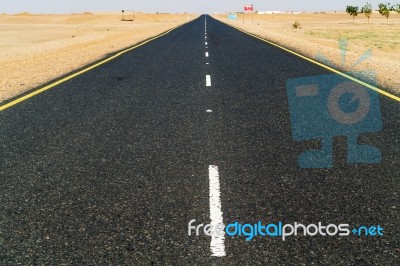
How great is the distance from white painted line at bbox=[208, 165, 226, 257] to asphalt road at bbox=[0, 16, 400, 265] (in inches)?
1.7

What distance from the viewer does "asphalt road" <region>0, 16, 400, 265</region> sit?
125 inches

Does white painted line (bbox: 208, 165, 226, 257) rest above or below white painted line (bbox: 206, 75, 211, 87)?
below

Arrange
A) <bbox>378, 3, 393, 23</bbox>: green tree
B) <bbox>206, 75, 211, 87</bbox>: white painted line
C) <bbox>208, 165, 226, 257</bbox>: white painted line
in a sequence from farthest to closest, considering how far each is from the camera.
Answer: <bbox>378, 3, 393, 23</bbox>: green tree → <bbox>206, 75, 211, 87</bbox>: white painted line → <bbox>208, 165, 226, 257</bbox>: white painted line

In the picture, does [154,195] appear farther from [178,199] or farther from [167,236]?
[167,236]

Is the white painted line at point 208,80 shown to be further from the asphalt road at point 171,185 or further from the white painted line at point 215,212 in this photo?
the white painted line at point 215,212

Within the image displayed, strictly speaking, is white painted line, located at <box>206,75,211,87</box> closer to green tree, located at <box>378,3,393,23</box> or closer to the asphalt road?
the asphalt road

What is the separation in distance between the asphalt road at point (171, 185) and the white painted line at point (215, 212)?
0.04 m

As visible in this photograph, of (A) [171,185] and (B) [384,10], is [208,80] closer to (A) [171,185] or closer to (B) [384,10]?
(A) [171,185]

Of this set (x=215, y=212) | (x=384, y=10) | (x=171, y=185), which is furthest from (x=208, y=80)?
(x=384, y=10)

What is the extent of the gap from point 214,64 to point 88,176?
11218 mm

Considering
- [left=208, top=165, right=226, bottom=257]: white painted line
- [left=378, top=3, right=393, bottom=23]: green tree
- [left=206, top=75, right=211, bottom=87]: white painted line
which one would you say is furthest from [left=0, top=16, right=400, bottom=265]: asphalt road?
[left=378, top=3, right=393, bottom=23]: green tree

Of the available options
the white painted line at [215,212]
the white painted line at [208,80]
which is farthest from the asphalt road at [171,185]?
the white painted line at [208,80]

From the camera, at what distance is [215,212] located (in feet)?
12.3

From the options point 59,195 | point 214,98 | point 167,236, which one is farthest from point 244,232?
point 214,98
